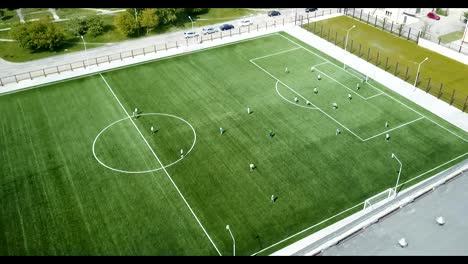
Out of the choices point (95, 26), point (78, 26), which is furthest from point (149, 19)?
point (78, 26)

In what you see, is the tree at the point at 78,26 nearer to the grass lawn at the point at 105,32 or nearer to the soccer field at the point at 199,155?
the grass lawn at the point at 105,32

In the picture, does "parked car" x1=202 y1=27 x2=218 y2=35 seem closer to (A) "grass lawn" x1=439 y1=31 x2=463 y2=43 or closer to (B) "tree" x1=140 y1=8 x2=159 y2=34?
(B) "tree" x1=140 y1=8 x2=159 y2=34

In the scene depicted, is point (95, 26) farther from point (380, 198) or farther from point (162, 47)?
point (380, 198)

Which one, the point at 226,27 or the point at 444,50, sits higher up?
the point at 226,27

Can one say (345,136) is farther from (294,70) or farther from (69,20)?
(69,20)

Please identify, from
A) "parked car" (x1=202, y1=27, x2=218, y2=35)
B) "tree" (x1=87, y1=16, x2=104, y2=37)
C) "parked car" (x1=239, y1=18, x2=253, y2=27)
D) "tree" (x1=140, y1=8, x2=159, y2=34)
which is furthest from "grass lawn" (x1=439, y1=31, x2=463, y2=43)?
"tree" (x1=87, y1=16, x2=104, y2=37)
